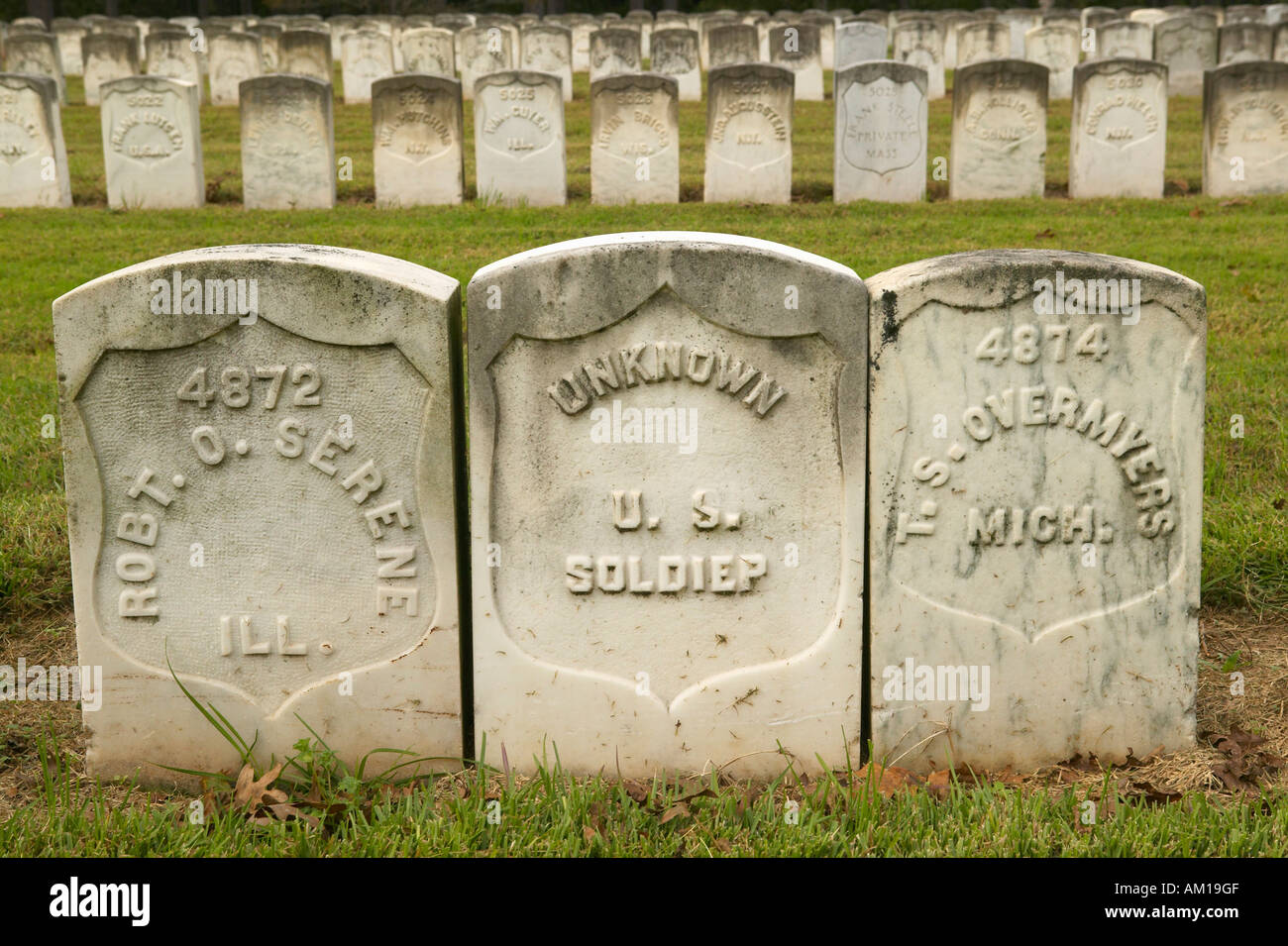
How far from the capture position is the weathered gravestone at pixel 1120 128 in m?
11.0

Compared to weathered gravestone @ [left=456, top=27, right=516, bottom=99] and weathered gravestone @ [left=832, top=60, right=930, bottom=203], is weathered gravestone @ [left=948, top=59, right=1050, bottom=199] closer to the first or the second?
Result: weathered gravestone @ [left=832, top=60, right=930, bottom=203]

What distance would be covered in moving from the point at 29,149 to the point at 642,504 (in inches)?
376

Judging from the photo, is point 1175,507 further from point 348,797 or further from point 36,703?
point 36,703

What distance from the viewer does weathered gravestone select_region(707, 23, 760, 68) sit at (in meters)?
17.4

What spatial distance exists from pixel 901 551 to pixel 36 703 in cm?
239

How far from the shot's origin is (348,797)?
10.4 ft

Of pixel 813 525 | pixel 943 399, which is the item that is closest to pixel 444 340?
pixel 813 525

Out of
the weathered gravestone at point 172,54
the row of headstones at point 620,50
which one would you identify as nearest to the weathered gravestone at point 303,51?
the row of headstones at point 620,50

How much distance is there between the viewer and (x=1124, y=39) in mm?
16953

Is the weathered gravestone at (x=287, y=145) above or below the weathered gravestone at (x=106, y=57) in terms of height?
below

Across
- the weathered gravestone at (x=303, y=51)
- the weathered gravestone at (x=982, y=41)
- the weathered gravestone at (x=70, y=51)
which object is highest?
the weathered gravestone at (x=70, y=51)

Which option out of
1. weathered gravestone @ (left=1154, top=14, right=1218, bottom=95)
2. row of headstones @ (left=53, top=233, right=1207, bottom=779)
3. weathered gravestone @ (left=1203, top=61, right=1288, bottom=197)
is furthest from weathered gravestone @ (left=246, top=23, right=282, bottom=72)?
row of headstones @ (left=53, top=233, right=1207, bottom=779)

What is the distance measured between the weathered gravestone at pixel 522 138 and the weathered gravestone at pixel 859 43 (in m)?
8.53

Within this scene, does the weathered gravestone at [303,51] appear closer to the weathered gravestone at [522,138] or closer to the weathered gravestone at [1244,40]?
the weathered gravestone at [522,138]
